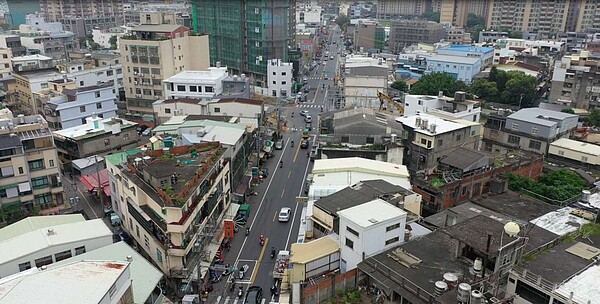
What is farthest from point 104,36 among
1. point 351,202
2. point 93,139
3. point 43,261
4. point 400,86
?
point 351,202

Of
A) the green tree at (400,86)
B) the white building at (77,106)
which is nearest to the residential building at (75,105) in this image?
the white building at (77,106)

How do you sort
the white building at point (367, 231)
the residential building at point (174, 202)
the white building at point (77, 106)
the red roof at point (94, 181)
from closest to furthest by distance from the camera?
the white building at point (367, 231) → the residential building at point (174, 202) → the red roof at point (94, 181) → the white building at point (77, 106)

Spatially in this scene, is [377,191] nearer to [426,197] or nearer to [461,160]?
[426,197]

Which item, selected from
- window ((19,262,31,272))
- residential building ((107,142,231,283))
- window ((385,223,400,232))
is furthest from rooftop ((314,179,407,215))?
window ((19,262,31,272))

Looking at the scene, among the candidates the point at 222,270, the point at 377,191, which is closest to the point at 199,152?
the point at 222,270

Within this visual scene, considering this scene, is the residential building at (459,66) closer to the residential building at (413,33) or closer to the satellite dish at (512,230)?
the residential building at (413,33)

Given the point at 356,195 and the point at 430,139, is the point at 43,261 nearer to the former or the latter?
the point at 356,195
